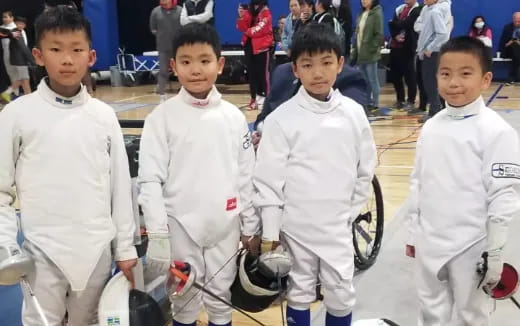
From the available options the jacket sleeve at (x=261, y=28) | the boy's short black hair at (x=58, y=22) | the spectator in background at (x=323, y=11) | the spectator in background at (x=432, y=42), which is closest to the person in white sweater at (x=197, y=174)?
the boy's short black hair at (x=58, y=22)

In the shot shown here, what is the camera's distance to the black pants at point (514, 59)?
10.1 m

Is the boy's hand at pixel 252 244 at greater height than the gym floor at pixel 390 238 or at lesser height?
greater

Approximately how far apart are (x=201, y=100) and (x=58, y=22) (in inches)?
18.9

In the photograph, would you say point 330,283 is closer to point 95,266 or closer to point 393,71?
point 95,266

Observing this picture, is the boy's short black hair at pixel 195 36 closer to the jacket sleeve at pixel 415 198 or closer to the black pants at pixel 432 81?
the jacket sleeve at pixel 415 198

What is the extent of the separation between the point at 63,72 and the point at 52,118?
13 cm

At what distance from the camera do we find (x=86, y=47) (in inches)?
65.4

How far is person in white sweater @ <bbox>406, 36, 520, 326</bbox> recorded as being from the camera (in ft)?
5.59

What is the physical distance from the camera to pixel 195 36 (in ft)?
5.95

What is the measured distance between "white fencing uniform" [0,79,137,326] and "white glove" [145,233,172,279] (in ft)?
0.44

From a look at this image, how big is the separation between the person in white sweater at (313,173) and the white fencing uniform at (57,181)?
1.70 feet

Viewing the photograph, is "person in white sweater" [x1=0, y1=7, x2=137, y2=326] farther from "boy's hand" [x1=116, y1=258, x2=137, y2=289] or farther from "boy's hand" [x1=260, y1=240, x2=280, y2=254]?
"boy's hand" [x1=260, y1=240, x2=280, y2=254]

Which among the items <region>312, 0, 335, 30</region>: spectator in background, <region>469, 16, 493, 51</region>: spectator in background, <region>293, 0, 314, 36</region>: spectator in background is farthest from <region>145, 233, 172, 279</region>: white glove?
<region>469, 16, 493, 51</region>: spectator in background

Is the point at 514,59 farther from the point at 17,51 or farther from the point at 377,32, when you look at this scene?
the point at 17,51
